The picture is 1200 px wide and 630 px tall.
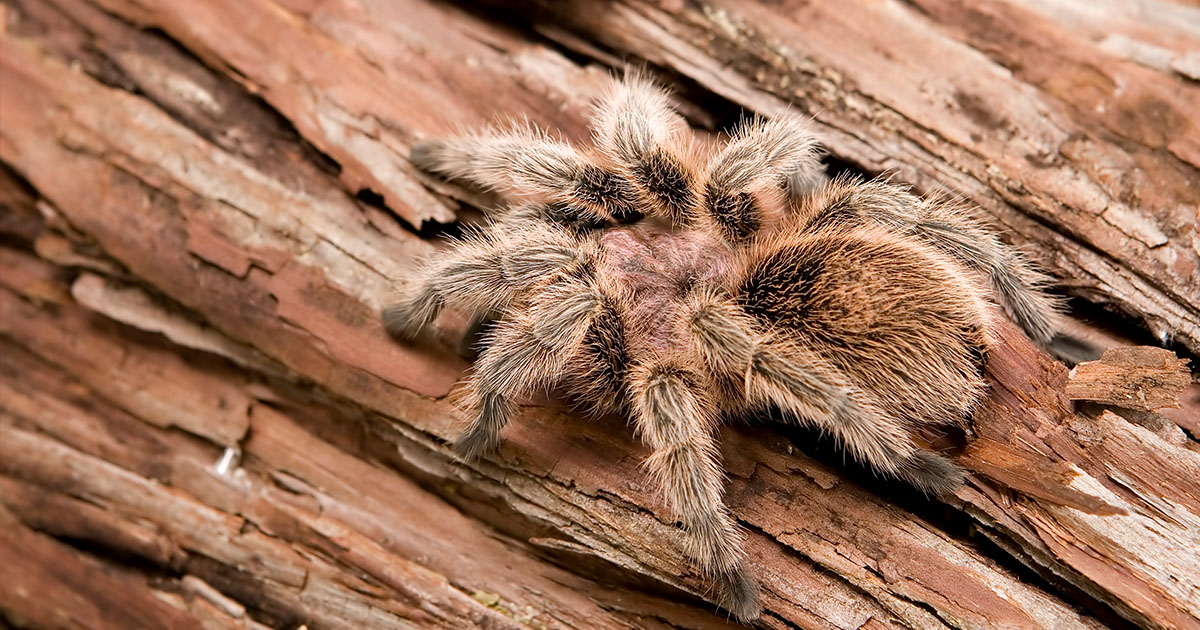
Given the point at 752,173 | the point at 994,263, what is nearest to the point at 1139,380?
the point at 994,263

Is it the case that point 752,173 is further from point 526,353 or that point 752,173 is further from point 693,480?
point 693,480

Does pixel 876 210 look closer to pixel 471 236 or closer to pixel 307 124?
pixel 471 236

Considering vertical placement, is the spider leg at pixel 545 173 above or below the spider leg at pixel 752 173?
below

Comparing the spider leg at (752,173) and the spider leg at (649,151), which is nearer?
the spider leg at (752,173)

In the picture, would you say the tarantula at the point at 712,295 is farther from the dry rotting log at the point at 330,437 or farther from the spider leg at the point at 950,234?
the dry rotting log at the point at 330,437

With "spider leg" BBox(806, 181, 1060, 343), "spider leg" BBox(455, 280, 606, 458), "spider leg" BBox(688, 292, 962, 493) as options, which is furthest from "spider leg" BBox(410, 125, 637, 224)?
"spider leg" BBox(806, 181, 1060, 343)

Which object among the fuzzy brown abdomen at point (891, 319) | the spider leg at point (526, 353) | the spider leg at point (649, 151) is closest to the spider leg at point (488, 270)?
the spider leg at point (526, 353)

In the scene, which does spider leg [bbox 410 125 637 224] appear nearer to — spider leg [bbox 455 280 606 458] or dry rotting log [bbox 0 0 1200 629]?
dry rotting log [bbox 0 0 1200 629]
